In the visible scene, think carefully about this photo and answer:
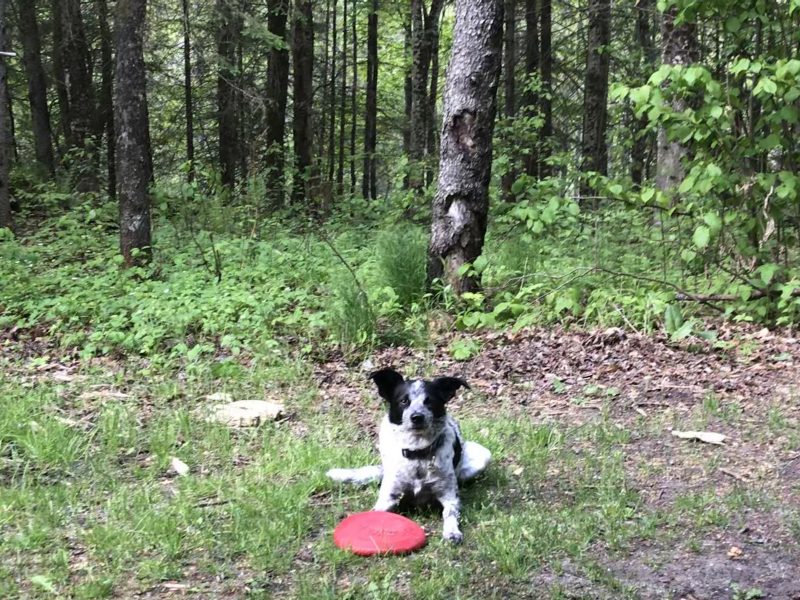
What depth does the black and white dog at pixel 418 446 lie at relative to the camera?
3.62 meters

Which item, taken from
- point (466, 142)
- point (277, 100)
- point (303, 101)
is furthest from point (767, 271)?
point (277, 100)

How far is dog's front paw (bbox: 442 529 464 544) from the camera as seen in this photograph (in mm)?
3400

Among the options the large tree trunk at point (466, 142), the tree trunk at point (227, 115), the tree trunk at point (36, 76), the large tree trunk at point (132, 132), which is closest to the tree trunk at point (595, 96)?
the large tree trunk at point (466, 142)

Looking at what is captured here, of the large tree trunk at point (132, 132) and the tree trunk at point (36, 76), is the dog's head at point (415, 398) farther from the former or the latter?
the tree trunk at point (36, 76)

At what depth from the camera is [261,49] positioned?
18797 millimetres

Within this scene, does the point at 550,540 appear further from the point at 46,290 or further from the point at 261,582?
the point at 46,290

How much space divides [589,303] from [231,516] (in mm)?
5110

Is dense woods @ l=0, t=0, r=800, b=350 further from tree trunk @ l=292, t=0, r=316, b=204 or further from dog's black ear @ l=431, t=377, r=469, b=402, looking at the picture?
dog's black ear @ l=431, t=377, r=469, b=402

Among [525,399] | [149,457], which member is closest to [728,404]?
[525,399]

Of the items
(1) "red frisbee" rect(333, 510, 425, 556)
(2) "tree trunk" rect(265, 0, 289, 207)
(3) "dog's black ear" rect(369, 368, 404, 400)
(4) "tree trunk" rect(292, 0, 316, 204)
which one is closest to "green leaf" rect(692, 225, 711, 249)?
(3) "dog's black ear" rect(369, 368, 404, 400)

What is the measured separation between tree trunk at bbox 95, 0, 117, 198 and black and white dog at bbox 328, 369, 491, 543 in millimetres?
15922

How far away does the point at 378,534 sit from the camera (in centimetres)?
332

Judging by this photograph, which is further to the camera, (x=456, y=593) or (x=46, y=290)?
(x=46, y=290)

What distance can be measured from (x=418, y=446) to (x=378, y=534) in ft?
1.69
